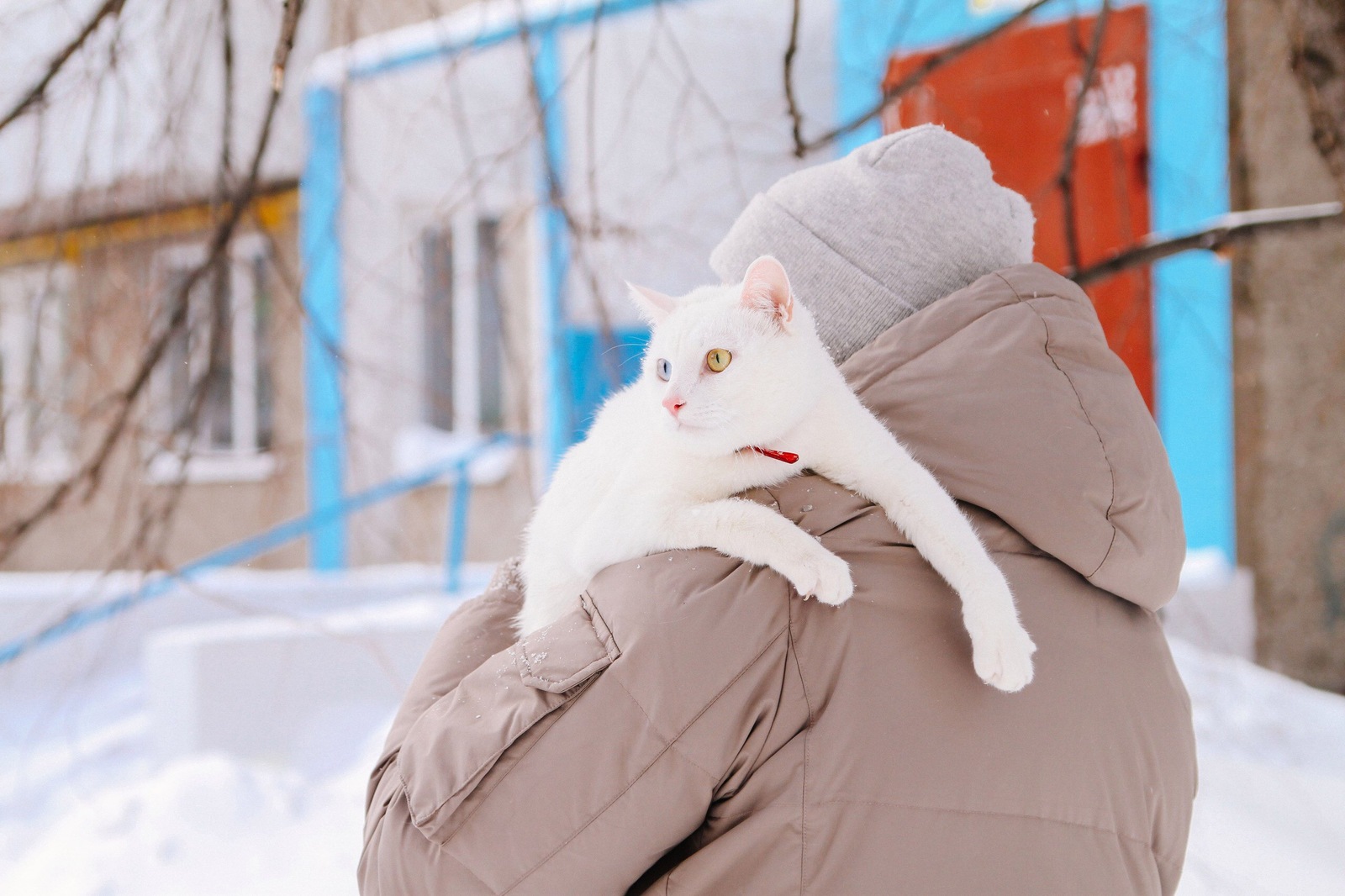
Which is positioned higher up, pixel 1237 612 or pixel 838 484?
pixel 838 484

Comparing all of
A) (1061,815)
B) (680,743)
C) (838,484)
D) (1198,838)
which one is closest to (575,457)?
(838,484)

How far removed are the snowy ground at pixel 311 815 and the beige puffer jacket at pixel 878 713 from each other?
4.52 ft

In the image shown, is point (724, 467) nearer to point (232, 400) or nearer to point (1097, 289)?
point (1097, 289)

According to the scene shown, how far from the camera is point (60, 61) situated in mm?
1746

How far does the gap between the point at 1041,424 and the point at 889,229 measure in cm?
35

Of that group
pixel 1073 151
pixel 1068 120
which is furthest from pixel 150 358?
pixel 1068 120

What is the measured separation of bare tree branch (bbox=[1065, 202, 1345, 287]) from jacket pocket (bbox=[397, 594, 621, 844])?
6.09 feet

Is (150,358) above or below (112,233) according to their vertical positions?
below

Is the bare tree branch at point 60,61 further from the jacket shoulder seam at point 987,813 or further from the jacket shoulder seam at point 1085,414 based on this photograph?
the jacket shoulder seam at point 987,813

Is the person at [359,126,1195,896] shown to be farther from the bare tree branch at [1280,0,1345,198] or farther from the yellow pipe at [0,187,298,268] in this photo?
the yellow pipe at [0,187,298,268]

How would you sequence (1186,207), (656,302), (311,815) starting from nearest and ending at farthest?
(656,302)
(311,815)
(1186,207)

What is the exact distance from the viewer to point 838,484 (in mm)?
999

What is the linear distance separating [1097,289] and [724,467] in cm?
311

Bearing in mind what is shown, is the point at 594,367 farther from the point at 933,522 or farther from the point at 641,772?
the point at 641,772
